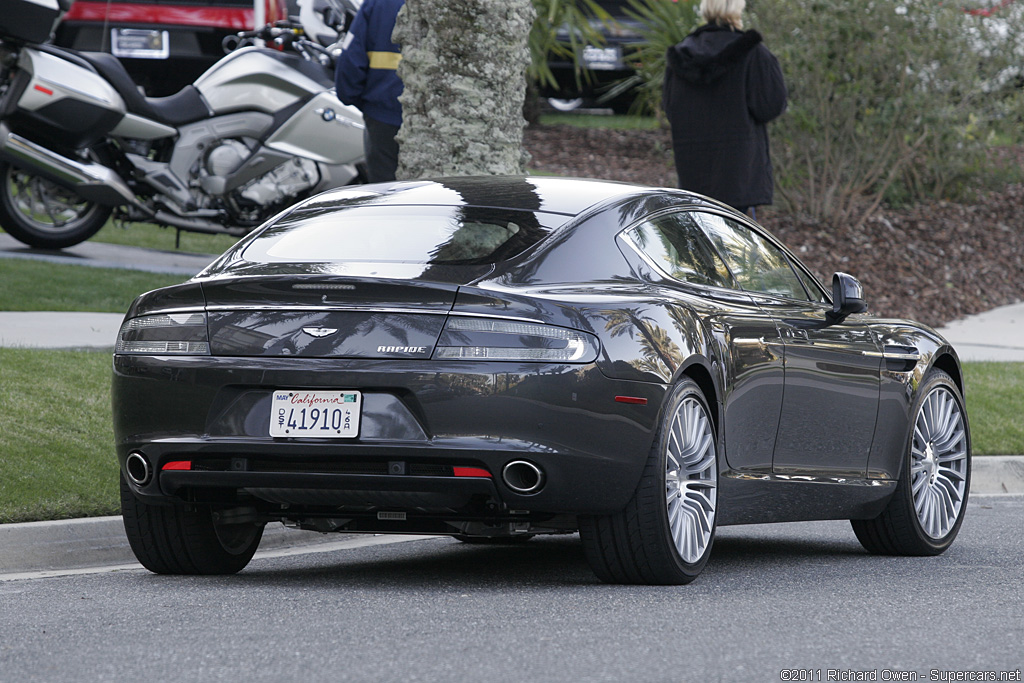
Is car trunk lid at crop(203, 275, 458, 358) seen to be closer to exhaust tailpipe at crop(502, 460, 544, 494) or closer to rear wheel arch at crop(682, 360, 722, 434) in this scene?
exhaust tailpipe at crop(502, 460, 544, 494)

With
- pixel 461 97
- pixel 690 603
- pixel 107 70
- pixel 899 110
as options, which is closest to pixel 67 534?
pixel 690 603

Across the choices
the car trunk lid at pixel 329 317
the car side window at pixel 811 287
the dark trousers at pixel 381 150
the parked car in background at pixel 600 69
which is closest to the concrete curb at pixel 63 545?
the car trunk lid at pixel 329 317

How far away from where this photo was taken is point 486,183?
18.7 feet

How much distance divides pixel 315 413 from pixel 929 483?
2893 millimetres

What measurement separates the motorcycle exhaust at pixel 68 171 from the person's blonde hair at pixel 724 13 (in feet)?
14.3

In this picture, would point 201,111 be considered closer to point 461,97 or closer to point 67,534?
point 461,97

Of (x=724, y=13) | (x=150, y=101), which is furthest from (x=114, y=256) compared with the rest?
(x=724, y=13)

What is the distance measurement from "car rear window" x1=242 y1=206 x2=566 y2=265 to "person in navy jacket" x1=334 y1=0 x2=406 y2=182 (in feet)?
12.8

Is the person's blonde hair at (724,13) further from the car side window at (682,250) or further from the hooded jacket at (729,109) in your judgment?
the car side window at (682,250)

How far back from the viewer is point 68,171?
11156mm

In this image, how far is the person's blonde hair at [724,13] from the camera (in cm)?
971

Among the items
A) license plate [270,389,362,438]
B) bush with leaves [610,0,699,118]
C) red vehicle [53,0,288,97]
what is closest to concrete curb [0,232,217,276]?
bush with leaves [610,0,699,118]

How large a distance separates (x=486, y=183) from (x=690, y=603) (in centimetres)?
176

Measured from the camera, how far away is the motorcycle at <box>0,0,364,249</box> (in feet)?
Result: 37.0
